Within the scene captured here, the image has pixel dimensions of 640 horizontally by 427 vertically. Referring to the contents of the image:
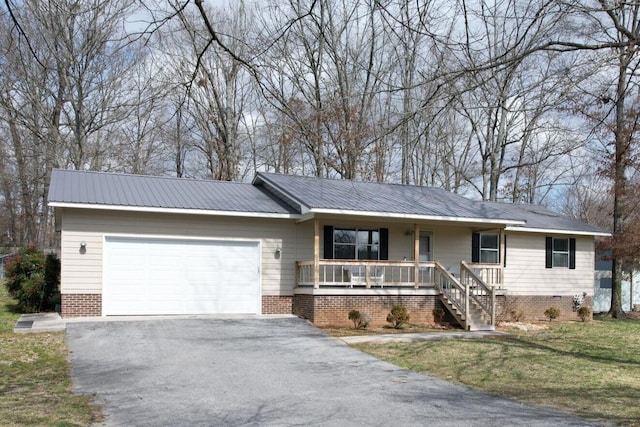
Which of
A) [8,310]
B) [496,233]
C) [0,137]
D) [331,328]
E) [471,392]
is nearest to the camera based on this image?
[471,392]

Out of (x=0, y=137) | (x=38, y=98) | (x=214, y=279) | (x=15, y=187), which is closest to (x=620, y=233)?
(x=214, y=279)

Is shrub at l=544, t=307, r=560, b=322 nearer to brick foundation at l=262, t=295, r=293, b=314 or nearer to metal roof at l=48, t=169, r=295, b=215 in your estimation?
brick foundation at l=262, t=295, r=293, b=314

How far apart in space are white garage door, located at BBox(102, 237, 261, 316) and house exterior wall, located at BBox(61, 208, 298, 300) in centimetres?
22

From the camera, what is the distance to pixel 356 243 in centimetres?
1848

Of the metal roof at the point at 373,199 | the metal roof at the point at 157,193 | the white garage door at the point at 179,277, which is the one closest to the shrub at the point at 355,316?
the metal roof at the point at 373,199

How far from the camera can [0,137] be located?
1144 inches

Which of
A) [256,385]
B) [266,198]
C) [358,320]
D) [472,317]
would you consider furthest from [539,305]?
[256,385]

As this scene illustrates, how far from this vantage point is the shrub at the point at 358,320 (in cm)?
1592

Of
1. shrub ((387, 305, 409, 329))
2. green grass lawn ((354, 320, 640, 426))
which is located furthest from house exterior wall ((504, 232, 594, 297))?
shrub ((387, 305, 409, 329))

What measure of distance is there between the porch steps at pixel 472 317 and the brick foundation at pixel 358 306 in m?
0.38

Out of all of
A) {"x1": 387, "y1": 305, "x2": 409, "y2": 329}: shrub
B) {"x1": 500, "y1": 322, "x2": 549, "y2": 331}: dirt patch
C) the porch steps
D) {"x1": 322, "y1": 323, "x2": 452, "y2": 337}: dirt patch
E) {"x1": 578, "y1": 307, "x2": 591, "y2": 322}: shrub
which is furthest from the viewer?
{"x1": 578, "y1": 307, "x2": 591, "y2": 322}: shrub

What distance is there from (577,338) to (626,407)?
332 inches

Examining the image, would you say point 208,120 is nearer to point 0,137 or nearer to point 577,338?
point 0,137

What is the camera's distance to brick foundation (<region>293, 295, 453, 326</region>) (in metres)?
16.4
